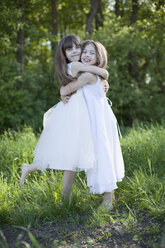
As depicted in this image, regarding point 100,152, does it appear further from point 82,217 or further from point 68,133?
point 82,217

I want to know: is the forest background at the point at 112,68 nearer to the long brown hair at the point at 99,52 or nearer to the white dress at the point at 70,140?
the long brown hair at the point at 99,52

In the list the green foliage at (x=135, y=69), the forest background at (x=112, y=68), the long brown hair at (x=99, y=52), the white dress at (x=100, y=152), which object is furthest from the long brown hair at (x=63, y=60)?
the green foliage at (x=135, y=69)

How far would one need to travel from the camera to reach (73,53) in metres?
2.90

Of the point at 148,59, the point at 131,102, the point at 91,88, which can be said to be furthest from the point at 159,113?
the point at 91,88

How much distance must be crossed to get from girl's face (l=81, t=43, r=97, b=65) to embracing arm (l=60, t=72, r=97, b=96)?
0.50ft

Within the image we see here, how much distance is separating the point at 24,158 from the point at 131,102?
4.79m

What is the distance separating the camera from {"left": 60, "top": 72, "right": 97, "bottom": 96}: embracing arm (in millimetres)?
2768

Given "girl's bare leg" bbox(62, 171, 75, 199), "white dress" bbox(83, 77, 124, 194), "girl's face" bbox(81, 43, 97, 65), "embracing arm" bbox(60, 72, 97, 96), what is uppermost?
"girl's face" bbox(81, 43, 97, 65)

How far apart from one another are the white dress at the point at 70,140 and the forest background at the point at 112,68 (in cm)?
377

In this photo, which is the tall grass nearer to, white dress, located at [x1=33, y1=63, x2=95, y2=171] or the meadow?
the meadow

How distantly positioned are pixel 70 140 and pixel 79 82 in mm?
529

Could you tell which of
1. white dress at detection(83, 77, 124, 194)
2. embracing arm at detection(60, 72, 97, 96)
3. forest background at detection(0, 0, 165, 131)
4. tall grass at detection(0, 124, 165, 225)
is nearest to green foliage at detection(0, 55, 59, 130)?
forest background at detection(0, 0, 165, 131)

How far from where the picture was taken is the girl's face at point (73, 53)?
114 inches

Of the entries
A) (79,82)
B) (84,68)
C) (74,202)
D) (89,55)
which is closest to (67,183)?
(74,202)
